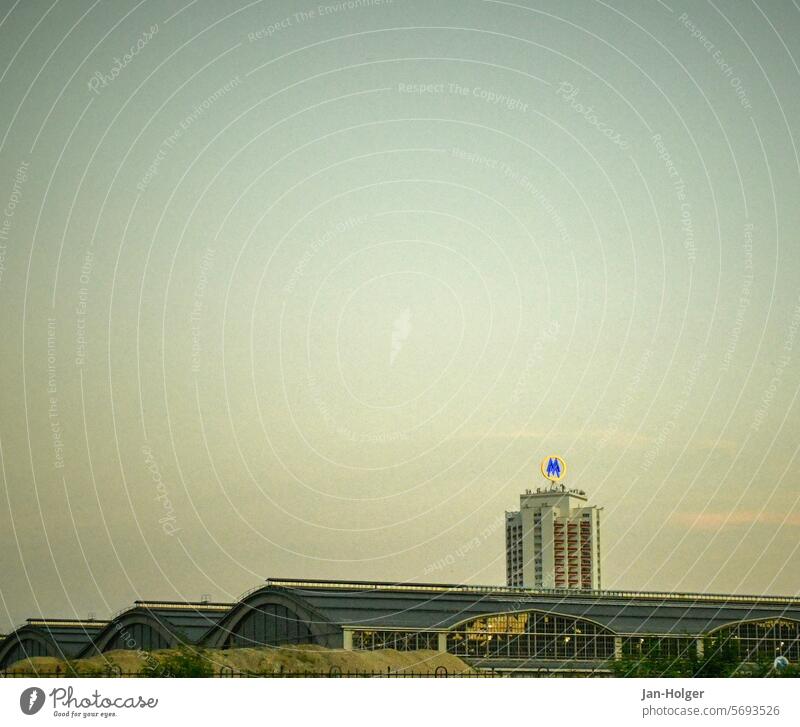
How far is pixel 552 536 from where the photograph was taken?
585 feet

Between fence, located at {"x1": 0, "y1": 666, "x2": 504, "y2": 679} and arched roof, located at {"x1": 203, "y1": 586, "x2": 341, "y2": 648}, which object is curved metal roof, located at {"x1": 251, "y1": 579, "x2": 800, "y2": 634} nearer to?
arched roof, located at {"x1": 203, "y1": 586, "x2": 341, "y2": 648}

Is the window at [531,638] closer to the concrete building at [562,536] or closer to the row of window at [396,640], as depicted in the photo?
Answer: the row of window at [396,640]

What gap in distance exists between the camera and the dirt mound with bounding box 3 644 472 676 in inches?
1900

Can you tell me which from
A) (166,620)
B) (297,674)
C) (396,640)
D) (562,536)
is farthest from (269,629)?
(562,536)

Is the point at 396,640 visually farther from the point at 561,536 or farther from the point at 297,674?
the point at 561,536
